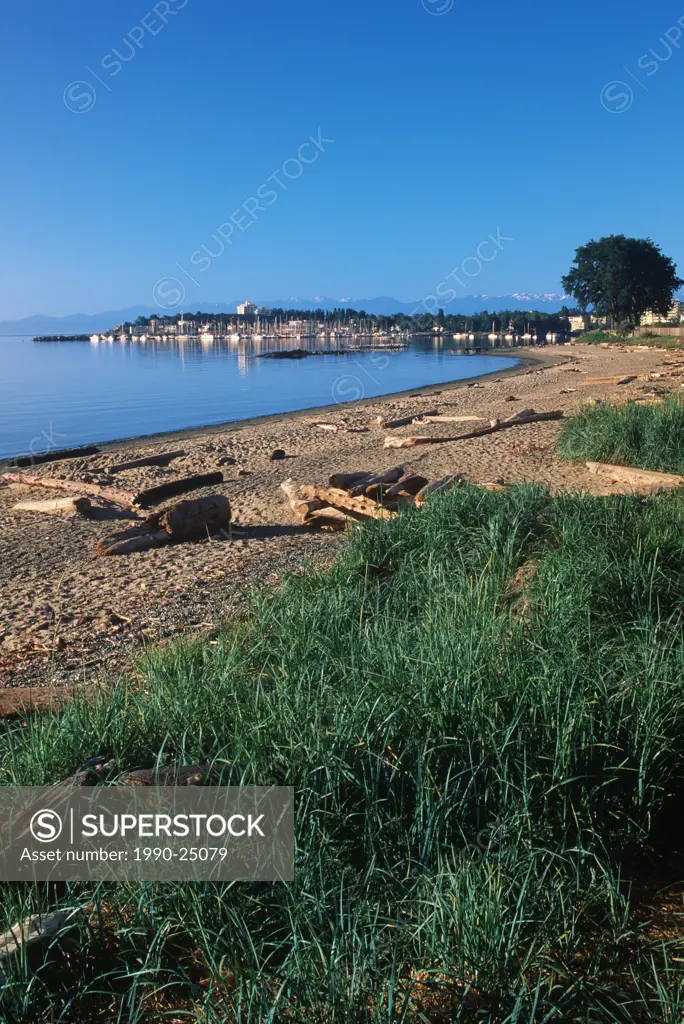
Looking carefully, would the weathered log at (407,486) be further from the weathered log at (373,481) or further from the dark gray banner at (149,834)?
the dark gray banner at (149,834)

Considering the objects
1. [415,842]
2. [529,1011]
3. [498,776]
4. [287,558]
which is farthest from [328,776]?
[287,558]

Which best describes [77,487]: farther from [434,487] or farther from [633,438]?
[633,438]

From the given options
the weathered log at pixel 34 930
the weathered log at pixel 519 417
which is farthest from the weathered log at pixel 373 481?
the weathered log at pixel 34 930

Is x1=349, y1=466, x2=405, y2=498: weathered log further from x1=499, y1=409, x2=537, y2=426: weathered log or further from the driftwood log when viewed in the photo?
x1=499, y1=409, x2=537, y2=426: weathered log

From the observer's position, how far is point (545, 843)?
313cm

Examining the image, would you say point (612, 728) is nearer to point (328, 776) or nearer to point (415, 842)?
point (415, 842)

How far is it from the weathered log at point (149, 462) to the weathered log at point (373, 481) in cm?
667

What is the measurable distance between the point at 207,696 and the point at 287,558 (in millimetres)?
4157

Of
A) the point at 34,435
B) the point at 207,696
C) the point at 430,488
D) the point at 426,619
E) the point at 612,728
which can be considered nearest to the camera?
the point at 612,728

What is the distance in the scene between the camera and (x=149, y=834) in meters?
3.09

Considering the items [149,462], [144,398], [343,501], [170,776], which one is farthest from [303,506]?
[144,398]

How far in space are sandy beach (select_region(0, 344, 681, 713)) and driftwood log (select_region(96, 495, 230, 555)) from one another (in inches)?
7.1

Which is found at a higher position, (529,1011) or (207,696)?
(207,696)

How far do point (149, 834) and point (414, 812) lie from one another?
977mm
